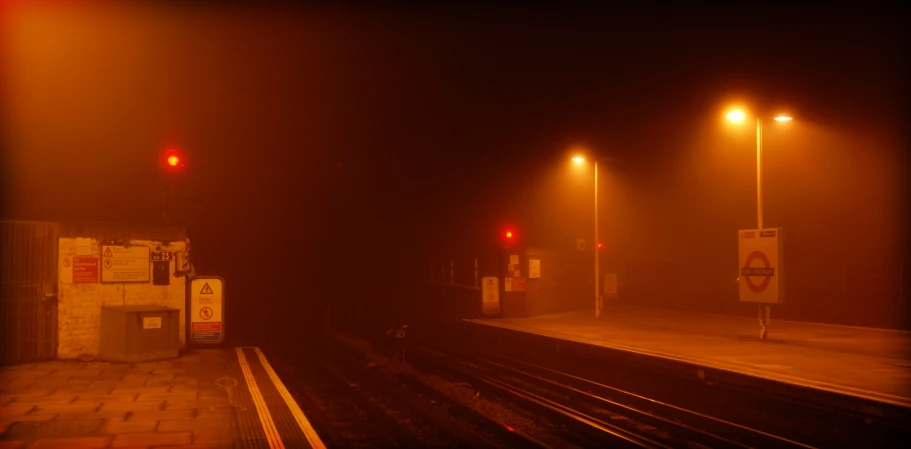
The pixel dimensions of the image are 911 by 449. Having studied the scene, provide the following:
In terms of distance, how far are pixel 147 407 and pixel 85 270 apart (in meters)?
5.79

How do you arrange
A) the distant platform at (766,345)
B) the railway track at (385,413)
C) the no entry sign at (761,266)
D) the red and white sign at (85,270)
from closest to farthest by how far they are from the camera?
the railway track at (385,413) < the distant platform at (766,345) < the red and white sign at (85,270) < the no entry sign at (761,266)

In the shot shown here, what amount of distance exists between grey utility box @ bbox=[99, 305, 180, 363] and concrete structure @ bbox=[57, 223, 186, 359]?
0.32m

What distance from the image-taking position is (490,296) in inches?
985

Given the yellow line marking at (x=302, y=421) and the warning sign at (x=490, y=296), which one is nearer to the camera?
the yellow line marking at (x=302, y=421)

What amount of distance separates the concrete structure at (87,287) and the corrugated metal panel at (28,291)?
143 millimetres

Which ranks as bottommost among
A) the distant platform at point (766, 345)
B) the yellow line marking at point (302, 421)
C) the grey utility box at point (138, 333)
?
the distant platform at point (766, 345)

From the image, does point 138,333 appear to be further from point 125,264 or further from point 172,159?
point 172,159

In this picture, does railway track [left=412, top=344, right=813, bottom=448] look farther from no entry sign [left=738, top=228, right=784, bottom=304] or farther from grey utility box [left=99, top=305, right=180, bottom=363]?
grey utility box [left=99, top=305, right=180, bottom=363]

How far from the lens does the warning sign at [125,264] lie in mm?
13820

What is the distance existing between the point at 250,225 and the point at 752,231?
4064 cm

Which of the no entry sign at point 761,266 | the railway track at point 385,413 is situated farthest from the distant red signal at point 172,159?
the no entry sign at point 761,266

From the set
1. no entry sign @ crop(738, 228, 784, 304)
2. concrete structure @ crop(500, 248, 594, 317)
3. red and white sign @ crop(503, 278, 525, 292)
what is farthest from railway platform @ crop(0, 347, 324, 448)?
concrete structure @ crop(500, 248, 594, 317)

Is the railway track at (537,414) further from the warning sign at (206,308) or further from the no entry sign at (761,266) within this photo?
the no entry sign at (761,266)

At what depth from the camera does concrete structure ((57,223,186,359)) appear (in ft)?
43.8
